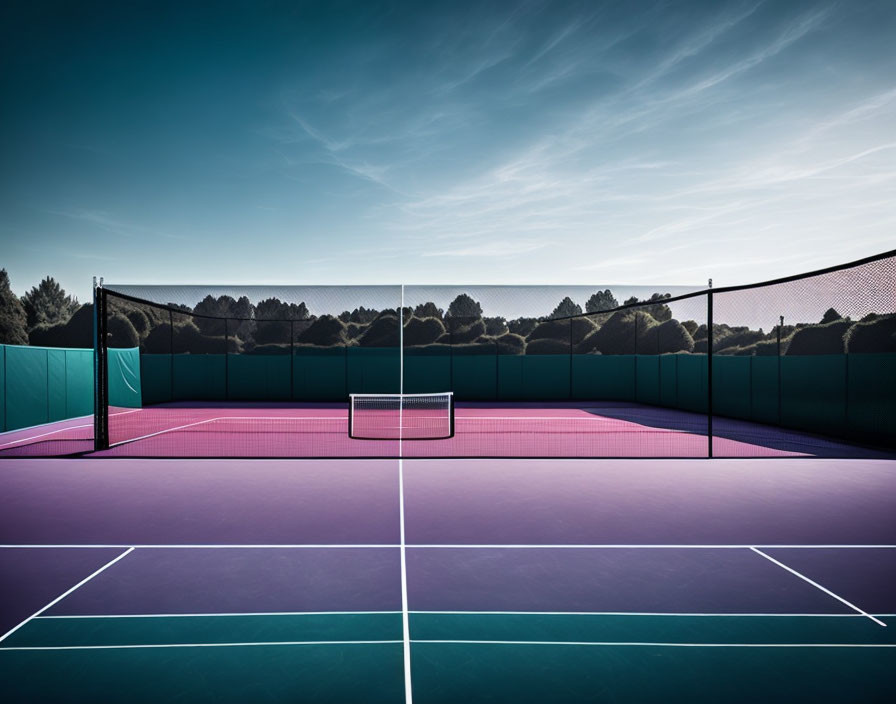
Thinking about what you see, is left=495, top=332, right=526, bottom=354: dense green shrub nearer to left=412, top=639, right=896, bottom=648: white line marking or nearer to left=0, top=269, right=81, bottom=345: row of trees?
left=412, top=639, right=896, bottom=648: white line marking

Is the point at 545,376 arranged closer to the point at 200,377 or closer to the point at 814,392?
the point at 814,392

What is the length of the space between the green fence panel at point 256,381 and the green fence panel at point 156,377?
2.31 meters

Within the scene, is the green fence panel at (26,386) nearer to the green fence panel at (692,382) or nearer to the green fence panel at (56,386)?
the green fence panel at (56,386)

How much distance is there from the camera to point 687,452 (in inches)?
402

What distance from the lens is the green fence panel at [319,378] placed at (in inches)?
879

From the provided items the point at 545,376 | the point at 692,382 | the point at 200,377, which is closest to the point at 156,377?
the point at 200,377

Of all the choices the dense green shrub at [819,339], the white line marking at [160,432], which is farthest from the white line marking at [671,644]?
the dense green shrub at [819,339]

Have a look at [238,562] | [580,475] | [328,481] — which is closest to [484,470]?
[580,475]

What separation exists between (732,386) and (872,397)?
4.68 meters

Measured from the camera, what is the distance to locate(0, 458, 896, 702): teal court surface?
2.94 m

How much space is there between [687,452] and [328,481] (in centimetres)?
653

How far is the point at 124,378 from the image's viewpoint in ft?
60.7

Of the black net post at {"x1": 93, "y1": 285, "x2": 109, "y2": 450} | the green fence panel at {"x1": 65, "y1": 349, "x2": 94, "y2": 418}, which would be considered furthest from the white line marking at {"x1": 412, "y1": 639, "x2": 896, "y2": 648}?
the green fence panel at {"x1": 65, "y1": 349, "x2": 94, "y2": 418}

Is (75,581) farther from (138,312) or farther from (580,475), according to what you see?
(138,312)
